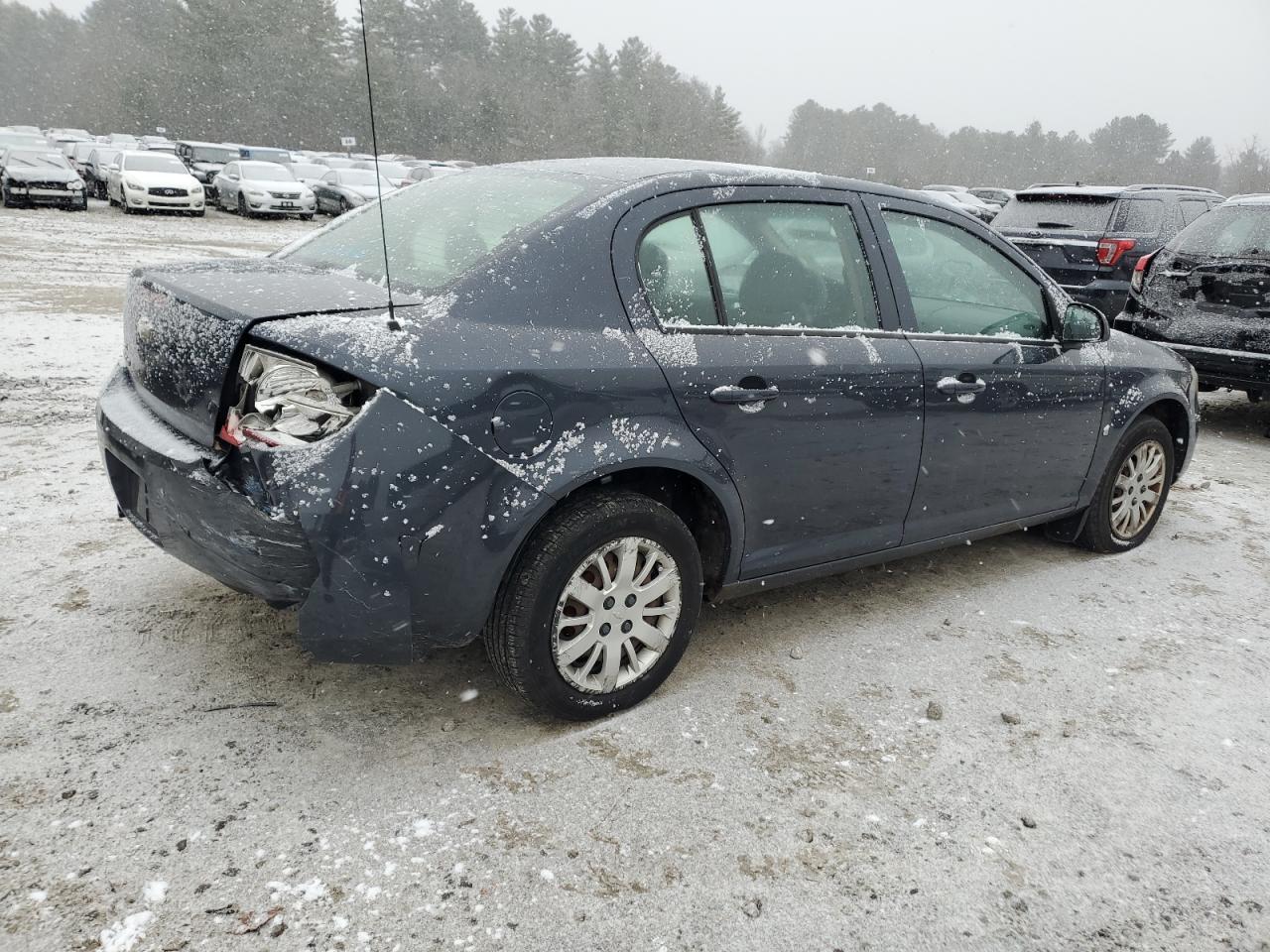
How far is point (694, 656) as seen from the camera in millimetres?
3498

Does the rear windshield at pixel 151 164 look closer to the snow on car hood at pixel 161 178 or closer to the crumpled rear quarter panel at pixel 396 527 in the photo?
the snow on car hood at pixel 161 178

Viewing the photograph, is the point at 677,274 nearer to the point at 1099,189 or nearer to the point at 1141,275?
the point at 1141,275

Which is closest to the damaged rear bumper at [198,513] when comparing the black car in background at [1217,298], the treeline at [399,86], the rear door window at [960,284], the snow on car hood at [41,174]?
the rear door window at [960,284]

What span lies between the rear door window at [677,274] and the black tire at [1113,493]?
253 centimetres

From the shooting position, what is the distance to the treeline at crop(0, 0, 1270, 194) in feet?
186

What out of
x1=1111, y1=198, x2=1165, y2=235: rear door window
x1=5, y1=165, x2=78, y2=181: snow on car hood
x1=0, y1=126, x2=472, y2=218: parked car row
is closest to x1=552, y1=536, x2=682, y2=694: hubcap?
x1=1111, y1=198, x2=1165, y2=235: rear door window

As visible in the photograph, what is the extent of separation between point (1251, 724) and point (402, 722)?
9.16 ft

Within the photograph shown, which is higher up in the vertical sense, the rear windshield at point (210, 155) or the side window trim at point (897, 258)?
the rear windshield at point (210, 155)

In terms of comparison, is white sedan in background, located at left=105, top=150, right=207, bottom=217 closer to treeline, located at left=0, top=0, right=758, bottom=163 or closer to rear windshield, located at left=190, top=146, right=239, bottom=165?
rear windshield, located at left=190, top=146, right=239, bottom=165

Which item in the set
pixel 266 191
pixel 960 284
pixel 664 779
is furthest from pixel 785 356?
pixel 266 191

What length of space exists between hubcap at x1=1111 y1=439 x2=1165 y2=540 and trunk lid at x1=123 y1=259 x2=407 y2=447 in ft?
12.1

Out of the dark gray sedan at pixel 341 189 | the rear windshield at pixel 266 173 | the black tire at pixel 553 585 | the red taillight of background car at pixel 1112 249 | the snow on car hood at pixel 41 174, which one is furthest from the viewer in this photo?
the dark gray sedan at pixel 341 189

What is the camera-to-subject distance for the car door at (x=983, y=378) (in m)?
3.62

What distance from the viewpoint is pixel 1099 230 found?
966cm
